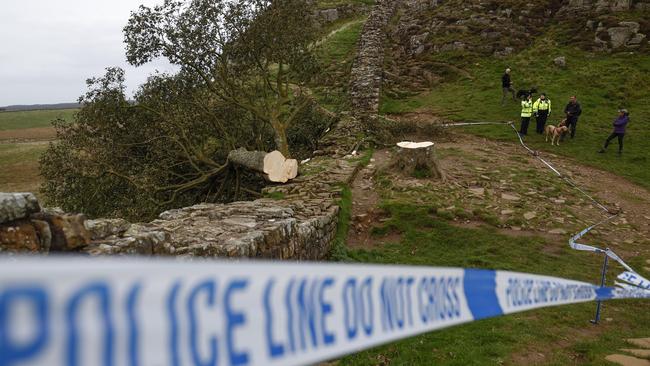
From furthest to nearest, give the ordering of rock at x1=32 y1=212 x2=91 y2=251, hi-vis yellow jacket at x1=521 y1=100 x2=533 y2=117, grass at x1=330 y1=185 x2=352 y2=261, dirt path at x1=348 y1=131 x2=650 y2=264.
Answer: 1. hi-vis yellow jacket at x1=521 y1=100 x2=533 y2=117
2. dirt path at x1=348 y1=131 x2=650 y2=264
3. grass at x1=330 y1=185 x2=352 y2=261
4. rock at x1=32 y1=212 x2=91 y2=251

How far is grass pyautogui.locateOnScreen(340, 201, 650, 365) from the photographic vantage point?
5.12m

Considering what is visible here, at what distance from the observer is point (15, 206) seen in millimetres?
3467

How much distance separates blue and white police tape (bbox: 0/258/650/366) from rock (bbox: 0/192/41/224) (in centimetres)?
316

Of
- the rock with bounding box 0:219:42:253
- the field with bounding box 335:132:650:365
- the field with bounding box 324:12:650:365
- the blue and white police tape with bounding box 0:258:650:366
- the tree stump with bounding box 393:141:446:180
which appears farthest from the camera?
the tree stump with bounding box 393:141:446:180

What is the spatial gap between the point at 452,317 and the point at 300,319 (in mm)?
1154

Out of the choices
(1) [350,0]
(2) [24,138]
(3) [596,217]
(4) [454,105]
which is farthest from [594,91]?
(2) [24,138]

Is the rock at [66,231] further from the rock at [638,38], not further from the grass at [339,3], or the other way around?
the grass at [339,3]

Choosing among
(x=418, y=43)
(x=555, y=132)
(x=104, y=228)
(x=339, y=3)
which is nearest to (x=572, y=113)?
(x=555, y=132)

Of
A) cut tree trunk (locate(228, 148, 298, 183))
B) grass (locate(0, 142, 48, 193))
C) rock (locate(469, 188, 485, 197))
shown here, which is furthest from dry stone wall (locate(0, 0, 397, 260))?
grass (locate(0, 142, 48, 193))

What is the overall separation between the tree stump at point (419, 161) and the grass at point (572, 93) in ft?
21.3

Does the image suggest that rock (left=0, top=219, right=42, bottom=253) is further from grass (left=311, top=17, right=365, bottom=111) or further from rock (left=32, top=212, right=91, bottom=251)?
grass (left=311, top=17, right=365, bottom=111)

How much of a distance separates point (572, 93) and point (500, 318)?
18.6 meters

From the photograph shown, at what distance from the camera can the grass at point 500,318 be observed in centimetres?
512

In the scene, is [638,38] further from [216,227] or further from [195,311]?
[195,311]
